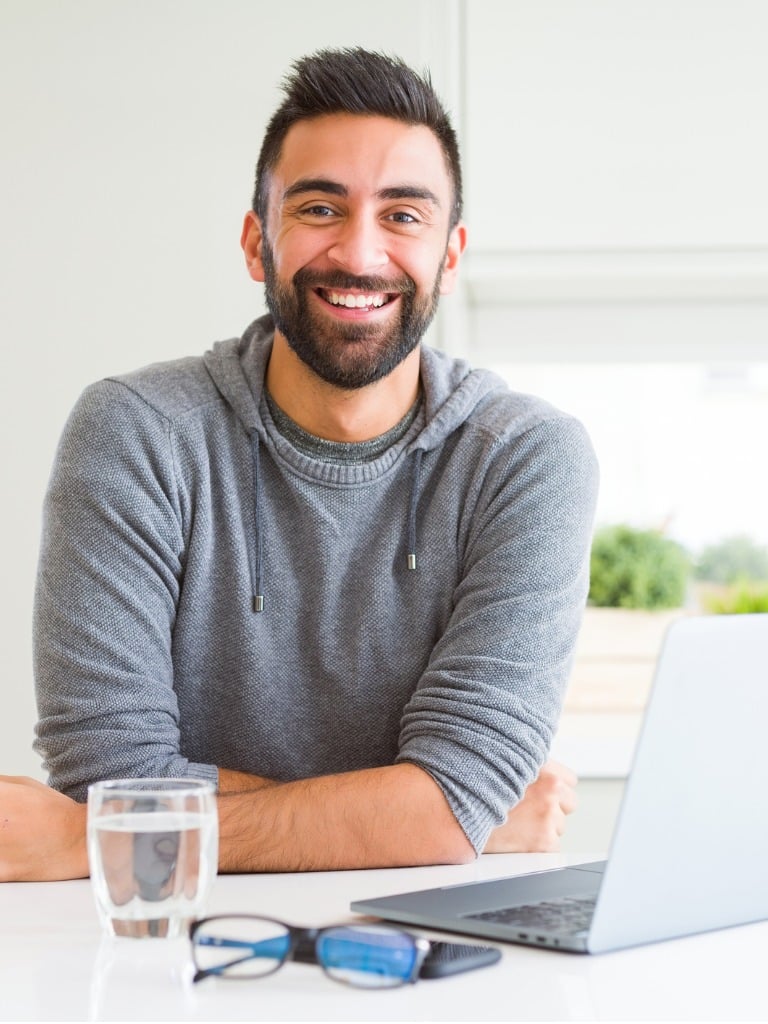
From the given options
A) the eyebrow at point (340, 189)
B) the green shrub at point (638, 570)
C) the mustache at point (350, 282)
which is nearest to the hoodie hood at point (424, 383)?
the mustache at point (350, 282)

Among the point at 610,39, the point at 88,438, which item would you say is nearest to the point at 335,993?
the point at 88,438

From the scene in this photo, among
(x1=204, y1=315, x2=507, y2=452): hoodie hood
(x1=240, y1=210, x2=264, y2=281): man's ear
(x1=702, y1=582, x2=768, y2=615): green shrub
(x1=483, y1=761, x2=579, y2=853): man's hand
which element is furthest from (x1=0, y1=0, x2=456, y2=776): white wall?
(x1=483, y1=761, x2=579, y2=853): man's hand

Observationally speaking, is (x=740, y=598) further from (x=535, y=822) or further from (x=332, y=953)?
(x=332, y=953)

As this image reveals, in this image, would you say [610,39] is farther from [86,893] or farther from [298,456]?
[86,893]

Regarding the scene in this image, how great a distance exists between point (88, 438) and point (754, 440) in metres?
1.79

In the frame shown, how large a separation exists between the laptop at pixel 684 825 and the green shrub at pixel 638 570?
1.95m

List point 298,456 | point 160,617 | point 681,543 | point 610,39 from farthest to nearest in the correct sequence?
1. point 681,543
2. point 610,39
3. point 298,456
4. point 160,617

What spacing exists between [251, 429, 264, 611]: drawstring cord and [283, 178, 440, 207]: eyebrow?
33 centimetres

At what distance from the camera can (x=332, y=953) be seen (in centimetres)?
79

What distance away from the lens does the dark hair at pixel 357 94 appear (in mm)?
1769

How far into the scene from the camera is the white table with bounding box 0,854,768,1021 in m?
0.74

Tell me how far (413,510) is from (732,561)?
4.68ft

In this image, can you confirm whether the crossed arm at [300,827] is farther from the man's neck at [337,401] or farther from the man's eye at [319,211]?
the man's eye at [319,211]

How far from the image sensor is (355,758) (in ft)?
5.46
